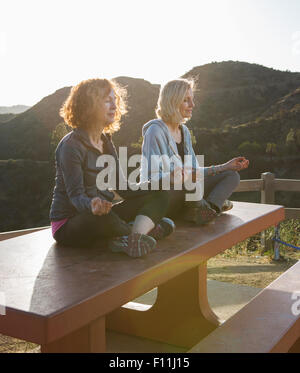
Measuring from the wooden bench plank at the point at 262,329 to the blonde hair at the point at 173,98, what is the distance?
1.09 meters

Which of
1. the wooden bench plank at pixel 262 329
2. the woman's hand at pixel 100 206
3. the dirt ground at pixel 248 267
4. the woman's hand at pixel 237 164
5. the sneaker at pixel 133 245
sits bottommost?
the dirt ground at pixel 248 267

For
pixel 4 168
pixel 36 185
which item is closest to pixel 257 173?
pixel 36 185

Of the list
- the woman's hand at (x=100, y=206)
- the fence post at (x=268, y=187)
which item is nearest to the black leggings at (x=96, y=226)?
the woman's hand at (x=100, y=206)

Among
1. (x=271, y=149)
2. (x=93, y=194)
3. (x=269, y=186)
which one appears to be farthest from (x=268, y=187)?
(x=271, y=149)

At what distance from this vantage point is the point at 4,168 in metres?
45.2

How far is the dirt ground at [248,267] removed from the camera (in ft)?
14.1

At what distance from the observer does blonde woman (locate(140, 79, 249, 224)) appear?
245 cm

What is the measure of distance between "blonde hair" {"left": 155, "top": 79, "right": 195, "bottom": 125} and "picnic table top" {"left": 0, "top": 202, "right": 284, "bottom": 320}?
25.7 inches

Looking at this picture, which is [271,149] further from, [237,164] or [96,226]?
[96,226]

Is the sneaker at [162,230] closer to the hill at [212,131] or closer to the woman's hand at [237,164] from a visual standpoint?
the woman's hand at [237,164]

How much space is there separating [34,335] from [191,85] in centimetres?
181

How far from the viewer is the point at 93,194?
6.54 feet

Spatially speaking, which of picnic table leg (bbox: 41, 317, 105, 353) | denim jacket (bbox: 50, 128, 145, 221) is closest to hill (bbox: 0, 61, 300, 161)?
denim jacket (bbox: 50, 128, 145, 221)

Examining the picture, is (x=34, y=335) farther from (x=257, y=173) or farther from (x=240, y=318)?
(x=257, y=173)
